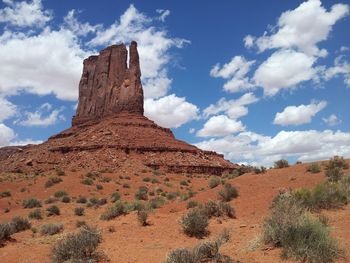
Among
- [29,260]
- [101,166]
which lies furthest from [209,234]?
[101,166]

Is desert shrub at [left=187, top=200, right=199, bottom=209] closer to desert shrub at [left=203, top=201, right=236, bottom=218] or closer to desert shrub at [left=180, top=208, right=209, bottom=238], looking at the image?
desert shrub at [left=203, top=201, right=236, bottom=218]

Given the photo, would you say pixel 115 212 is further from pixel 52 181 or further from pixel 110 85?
pixel 110 85

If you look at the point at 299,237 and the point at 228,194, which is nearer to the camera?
the point at 299,237

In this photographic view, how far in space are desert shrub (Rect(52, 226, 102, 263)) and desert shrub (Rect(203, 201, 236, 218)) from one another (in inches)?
211

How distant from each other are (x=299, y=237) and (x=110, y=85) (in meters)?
86.2

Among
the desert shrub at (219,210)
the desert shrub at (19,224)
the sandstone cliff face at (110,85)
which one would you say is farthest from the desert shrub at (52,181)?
the sandstone cliff face at (110,85)

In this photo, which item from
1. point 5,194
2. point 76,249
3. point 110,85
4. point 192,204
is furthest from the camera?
point 110,85

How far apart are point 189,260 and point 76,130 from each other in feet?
256

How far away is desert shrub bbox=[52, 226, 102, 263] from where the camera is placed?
34.6ft

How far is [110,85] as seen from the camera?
92750 mm

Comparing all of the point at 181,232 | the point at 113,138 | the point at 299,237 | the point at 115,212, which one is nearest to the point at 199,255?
the point at 299,237

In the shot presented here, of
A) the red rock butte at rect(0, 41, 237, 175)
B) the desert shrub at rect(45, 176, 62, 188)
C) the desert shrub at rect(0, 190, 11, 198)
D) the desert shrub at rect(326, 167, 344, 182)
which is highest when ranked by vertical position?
the red rock butte at rect(0, 41, 237, 175)

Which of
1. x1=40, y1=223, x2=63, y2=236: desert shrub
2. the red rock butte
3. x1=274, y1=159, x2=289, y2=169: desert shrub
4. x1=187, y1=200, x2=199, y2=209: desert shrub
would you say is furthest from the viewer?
the red rock butte

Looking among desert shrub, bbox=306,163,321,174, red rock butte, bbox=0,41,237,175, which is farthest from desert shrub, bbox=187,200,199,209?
red rock butte, bbox=0,41,237,175
